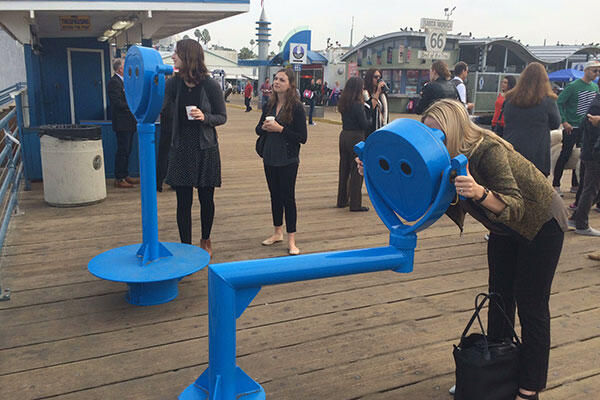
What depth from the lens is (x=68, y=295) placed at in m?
3.49

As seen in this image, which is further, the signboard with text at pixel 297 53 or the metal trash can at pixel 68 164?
the signboard with text at pixel 297 53

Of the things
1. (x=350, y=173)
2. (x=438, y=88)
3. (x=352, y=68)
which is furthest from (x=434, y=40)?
(x=352, y=68)

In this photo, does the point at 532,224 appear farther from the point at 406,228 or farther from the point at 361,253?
the point at 361,253

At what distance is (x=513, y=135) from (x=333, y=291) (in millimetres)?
2122

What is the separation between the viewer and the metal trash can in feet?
18.8

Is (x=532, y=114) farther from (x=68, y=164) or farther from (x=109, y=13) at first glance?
(x=109, y=13)

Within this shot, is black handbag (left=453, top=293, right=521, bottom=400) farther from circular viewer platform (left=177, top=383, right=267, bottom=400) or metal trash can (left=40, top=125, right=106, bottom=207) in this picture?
metal trash can (left=40, top=125, right=106, bottom=207)

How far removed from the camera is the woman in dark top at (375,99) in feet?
19.8

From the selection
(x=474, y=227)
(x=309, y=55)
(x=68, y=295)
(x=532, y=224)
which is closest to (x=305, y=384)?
(x=532, y=224)

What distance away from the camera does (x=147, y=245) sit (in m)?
3.40

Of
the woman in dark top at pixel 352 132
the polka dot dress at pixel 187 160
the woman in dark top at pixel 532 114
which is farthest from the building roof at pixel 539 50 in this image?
the polka dot dress at pixel 187 160

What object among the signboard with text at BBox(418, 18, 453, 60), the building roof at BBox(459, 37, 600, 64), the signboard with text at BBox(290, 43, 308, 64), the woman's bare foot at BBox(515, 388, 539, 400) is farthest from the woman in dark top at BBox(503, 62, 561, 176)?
the building roof at BBox(459, 37, 600, 64)

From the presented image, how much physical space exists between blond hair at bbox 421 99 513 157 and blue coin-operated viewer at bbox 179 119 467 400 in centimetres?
23

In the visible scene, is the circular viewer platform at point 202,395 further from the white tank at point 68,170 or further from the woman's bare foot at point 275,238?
the white tank at point 68,170
